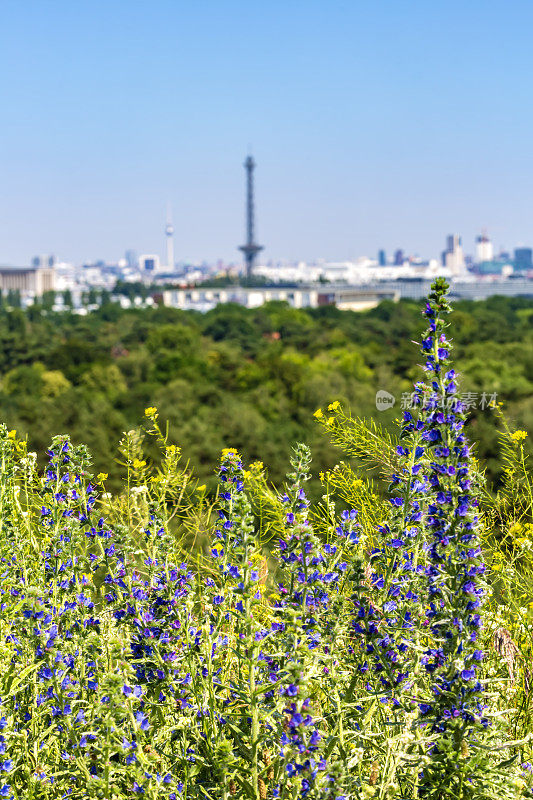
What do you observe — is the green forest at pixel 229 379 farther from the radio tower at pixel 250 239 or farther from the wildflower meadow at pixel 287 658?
the radio tower at pixel 250 239

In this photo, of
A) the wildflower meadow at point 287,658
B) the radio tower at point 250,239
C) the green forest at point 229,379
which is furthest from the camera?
the radio tower at point 250,239

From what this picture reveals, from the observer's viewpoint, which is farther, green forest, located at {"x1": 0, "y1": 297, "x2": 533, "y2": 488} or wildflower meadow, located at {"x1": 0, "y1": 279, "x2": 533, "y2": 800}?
green forest, located at {"x1": 0, "y1": 297, "x2": 533, "y2": 488}

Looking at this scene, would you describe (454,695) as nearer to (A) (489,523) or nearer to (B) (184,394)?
(A) (489,523)

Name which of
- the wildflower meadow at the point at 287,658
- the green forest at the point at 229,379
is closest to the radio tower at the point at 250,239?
the green forest at the point at 229,379

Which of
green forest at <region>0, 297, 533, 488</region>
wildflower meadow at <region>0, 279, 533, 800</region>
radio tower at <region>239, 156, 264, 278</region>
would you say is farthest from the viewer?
radio tower at <region>239, 156, 264, 278</region>

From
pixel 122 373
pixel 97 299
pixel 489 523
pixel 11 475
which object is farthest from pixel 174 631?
pixel 97 299

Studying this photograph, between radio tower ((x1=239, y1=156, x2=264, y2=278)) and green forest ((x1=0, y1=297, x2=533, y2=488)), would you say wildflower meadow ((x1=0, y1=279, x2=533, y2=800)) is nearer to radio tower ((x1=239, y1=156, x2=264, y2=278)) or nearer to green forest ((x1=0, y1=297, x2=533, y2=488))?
green forest ((x1=0, y1=297, x2=533, y2=488))

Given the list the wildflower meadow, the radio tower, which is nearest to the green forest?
the wildflower meadow
